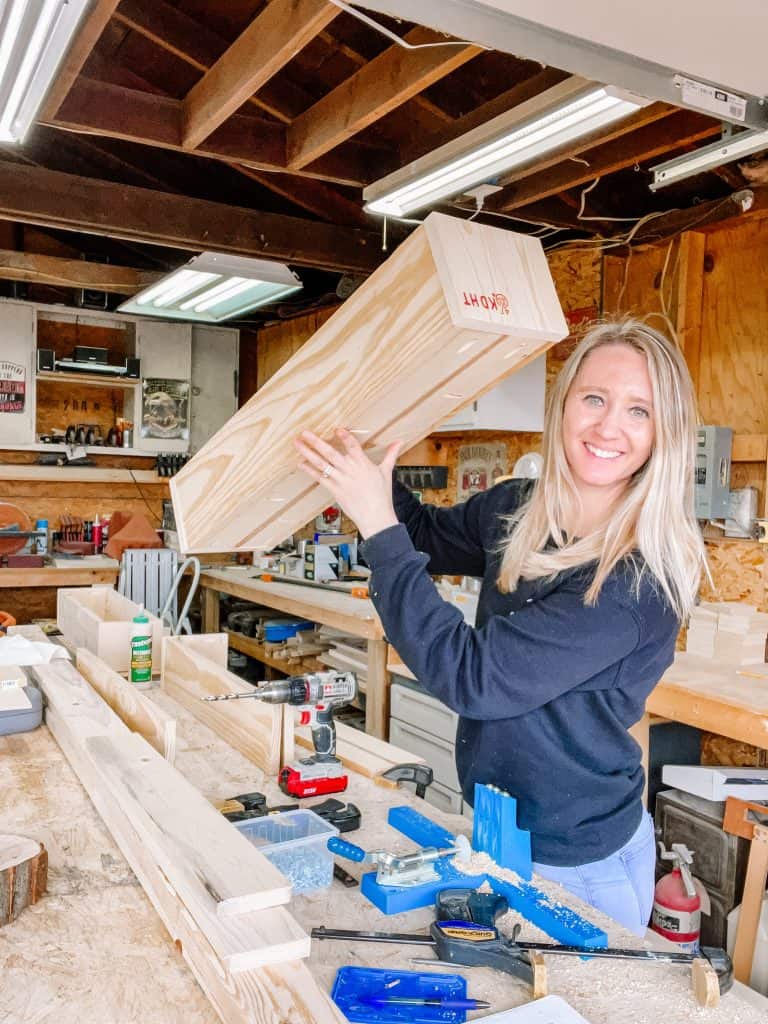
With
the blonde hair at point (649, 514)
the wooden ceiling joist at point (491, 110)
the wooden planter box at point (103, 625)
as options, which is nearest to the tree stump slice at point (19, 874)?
the blonde hair at point (649, 514)

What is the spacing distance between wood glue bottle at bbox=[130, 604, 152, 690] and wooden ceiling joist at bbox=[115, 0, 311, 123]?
207cm

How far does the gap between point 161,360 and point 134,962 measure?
568cm

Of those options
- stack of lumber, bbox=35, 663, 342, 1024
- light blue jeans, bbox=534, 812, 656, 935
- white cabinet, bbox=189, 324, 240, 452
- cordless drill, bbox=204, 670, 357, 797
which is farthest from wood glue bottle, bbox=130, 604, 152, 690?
white cabinet, bbox=189, 324, 240, 452

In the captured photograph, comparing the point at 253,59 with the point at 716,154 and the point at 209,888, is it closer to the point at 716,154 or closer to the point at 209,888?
the point at 716,154

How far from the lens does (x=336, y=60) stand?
128 inches

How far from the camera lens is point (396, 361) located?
120 centimetres

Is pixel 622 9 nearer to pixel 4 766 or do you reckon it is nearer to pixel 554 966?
pixel 554 966

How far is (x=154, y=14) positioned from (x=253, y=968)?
3.46 m

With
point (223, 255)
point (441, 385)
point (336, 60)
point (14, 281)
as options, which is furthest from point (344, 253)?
point (441, 385)

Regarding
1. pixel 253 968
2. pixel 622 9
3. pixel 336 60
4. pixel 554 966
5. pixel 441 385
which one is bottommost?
pixel 554 966

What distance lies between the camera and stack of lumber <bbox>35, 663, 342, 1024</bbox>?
0.87 m

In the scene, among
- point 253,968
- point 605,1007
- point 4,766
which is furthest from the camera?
point 4,766

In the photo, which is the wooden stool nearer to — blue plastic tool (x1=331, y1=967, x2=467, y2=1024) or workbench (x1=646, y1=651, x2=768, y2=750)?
workbench (x1=646, y1=651, x2=768, y2=750)

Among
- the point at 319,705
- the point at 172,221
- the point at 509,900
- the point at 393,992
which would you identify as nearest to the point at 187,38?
the point at 172,221
